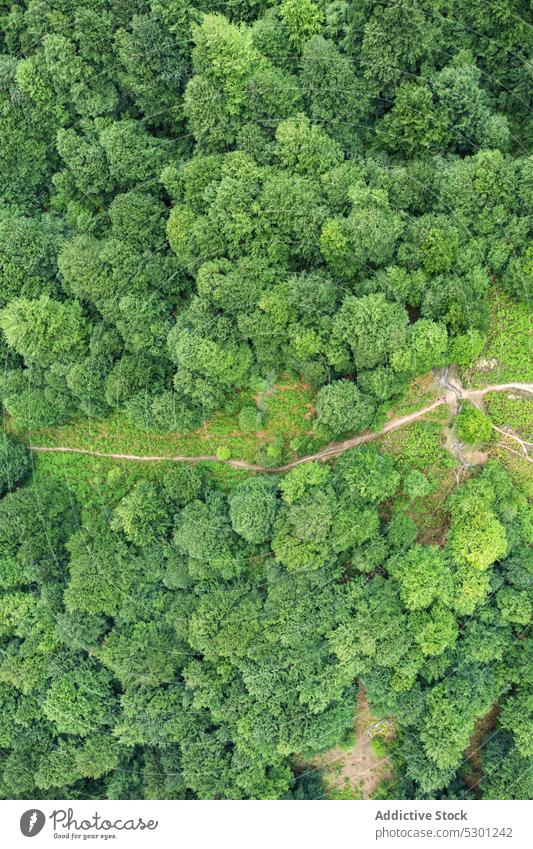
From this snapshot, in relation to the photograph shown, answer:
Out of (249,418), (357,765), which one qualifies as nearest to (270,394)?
(249,418)

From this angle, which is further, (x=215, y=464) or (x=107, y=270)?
(x=215, y=464)

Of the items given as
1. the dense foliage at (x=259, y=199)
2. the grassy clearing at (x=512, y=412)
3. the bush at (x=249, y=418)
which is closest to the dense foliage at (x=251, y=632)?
the grassy clearing at (x=512, y=412)

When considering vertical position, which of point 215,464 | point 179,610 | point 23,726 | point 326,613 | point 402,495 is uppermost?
point 402,495

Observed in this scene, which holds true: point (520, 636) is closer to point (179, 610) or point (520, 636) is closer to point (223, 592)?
point (223, 592)

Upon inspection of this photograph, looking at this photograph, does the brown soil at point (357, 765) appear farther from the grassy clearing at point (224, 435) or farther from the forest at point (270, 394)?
the grassy clearing at point (224, 435)

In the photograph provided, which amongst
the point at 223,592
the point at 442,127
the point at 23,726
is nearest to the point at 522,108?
the point at 442,127

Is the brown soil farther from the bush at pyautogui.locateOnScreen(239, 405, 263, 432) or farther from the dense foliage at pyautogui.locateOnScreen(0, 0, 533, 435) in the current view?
the dense foliage at pyautogui.locateOnScreen(0, 0, 533, 435)
